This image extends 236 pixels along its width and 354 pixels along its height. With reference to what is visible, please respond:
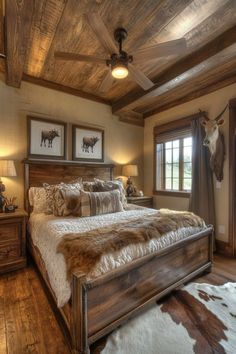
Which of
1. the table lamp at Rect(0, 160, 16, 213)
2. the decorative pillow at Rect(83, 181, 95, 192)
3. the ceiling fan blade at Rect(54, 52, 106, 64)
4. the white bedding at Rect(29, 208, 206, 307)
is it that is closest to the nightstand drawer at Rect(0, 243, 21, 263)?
the white bedding at Rect(29, 208, 206, 307)

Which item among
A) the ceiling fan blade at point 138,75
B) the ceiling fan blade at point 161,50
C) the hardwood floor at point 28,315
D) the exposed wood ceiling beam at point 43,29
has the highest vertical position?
the exposed wood ceiling beam at point 43,29

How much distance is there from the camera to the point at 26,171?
297 centimetres

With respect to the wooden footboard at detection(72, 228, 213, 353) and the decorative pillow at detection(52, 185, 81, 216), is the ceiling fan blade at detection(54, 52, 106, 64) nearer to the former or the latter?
the decorative pillow at detection(52, 185, 81, 216)

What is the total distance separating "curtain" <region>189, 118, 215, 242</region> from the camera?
3234 millimetres

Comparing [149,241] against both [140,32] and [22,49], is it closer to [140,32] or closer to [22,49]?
[140,32]

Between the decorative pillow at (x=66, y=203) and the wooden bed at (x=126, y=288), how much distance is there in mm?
Result: 958

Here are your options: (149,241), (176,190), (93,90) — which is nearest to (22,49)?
(93,90)

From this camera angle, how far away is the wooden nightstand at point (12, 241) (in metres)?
2.45

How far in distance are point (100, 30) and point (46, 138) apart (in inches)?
79.9

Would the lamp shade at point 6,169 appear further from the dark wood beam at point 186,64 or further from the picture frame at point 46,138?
the dark wood beam at point 186,64

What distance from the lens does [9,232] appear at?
8.20 feet

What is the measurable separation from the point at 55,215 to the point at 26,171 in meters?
0.98

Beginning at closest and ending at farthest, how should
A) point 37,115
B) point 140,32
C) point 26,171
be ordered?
point 140,32 → point 26,171 → point 37,115

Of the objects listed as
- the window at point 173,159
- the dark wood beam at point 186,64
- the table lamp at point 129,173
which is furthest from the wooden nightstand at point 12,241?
the window at point 173,159
